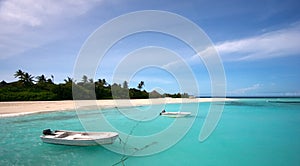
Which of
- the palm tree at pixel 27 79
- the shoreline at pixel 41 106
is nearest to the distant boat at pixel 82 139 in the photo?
the shoreline at pixel 41 106

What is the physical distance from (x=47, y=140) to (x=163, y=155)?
4.89 metres

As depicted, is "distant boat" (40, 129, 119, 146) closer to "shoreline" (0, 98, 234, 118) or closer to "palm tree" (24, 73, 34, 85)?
"shoreline" (0, 98, 234, 118)

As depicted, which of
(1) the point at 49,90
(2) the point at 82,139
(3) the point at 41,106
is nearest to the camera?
(2) the point at 82,139

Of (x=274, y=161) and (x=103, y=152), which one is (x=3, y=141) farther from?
(x=274, y=161)

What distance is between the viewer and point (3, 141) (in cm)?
1056

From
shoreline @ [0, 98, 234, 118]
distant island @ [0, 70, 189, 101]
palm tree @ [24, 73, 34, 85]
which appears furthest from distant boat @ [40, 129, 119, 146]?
palm tree @ [24, 73, 34, 85]

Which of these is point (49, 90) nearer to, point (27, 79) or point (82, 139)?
point (27, 79)

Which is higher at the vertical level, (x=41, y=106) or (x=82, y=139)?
(x=41, y=106)

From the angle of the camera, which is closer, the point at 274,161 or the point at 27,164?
the point at 27,164

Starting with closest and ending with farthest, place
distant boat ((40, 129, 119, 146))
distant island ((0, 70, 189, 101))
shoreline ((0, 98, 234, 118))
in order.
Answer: distant boat ((40, 129, 119, 146)) < shoreline ((0, 98, 234, 118)) < distant island ((0, 70, 189, 101))


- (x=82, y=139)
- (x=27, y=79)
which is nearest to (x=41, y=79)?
(x=27, y=79)

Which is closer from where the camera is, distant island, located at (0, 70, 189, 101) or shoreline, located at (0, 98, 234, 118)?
shoreline, located at (0, 98, 234, 118)

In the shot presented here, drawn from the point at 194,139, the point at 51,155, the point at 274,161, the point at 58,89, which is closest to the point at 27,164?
the point at 51,155

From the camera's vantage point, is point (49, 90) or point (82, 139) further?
point (49, 90)
